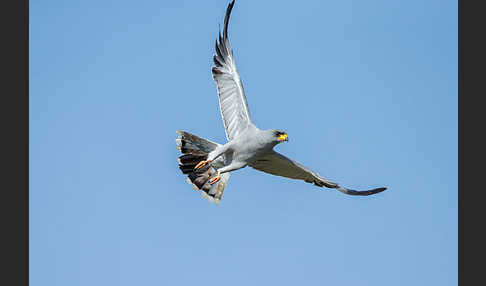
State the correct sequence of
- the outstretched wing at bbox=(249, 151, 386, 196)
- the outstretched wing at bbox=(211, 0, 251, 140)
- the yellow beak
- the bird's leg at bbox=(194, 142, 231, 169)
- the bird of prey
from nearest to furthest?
the yellow beak
the bird of prey
the bird's leg at bbox=(194, 142, 231, 169)
the outstretched wing at bbox=(249, 151, 386, 196)
the outstretched wing at bbox=(211, 0, 251, 140)

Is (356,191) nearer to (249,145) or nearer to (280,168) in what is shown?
(280,168)

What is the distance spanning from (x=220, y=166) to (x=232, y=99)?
4.19 ft

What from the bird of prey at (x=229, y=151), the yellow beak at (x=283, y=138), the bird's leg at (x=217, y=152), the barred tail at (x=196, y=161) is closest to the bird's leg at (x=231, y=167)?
the bird of prey at (x=229, y=151)

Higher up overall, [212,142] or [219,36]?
[219,36]

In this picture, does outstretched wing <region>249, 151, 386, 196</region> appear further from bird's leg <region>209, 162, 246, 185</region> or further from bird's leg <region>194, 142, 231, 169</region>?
bird's leg <region>194, 142, 231, 169</region>

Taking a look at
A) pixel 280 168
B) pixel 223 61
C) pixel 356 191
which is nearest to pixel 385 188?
pixel 356 191

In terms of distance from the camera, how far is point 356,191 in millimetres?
11719

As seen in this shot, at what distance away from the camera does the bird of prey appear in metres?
10.9

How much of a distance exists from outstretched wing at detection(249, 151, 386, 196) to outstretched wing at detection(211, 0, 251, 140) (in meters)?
0.74

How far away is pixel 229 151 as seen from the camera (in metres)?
11.1

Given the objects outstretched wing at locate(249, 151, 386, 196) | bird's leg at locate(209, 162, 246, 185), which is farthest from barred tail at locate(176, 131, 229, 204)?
outstretched wing at locate(249, 151, 386, 196)

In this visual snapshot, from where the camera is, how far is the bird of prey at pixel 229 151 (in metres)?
10.9

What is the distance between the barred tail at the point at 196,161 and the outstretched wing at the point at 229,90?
51 centimetres

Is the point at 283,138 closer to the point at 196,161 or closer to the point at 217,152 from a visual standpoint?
the point at 217,152
